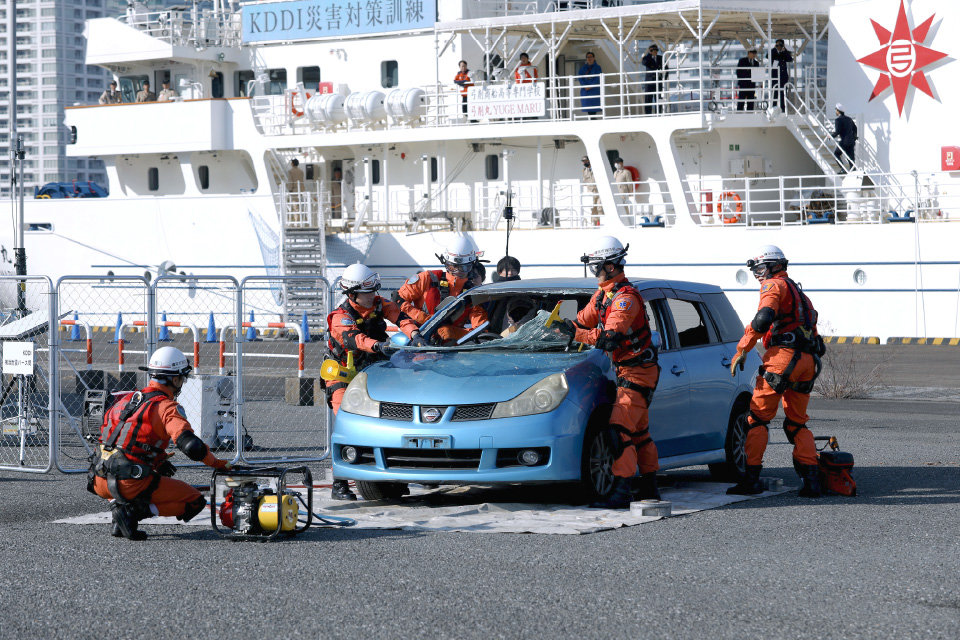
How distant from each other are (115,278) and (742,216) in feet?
55.5

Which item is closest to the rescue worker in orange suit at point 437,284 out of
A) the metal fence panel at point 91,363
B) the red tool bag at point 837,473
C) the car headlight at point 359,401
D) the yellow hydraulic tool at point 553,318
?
the car headlight at point 359,401

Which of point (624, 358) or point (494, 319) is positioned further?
point (494, 319)

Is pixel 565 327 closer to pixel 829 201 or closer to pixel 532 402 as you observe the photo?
pixel 532 402

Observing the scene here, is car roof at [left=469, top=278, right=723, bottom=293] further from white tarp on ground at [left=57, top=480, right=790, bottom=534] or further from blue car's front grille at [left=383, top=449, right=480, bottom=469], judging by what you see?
blue car's front grille at [left=383, top=449, right=480, bottom=469]

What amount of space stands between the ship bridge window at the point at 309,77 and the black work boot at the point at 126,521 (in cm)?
2446

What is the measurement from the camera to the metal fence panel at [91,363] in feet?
34.3

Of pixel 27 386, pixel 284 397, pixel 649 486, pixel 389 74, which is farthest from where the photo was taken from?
pixel 389 74

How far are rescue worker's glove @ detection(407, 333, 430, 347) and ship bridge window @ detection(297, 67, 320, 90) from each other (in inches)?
881

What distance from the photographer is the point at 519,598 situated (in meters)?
5.88

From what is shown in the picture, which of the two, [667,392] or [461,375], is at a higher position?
[461,375]

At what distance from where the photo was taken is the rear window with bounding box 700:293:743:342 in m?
10.1

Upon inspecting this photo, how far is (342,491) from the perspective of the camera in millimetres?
9094

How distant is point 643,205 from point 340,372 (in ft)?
58.5

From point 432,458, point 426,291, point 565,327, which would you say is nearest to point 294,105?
point 426,291
